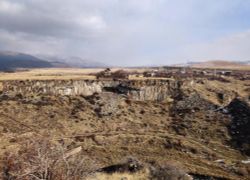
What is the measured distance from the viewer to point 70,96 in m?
69.3

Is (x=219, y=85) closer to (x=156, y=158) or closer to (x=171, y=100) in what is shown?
(x=171, y=100)

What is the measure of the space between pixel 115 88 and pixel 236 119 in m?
24.8

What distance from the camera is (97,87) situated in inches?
2933

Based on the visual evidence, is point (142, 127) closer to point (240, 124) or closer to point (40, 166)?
point (240, 124)

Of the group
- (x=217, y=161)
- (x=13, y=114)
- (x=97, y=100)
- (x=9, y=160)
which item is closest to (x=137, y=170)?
(x=9, y=160)

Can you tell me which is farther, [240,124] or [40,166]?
[240,124]

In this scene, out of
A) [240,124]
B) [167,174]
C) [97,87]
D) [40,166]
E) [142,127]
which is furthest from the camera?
[97,87]

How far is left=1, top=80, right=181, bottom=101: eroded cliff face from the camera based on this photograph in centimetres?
6844

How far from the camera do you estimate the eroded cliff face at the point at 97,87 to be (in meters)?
68.4

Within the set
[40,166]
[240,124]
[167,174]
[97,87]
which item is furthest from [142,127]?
[40,166]

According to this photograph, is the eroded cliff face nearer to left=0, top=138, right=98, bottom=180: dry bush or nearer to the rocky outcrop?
the rocky outcrop

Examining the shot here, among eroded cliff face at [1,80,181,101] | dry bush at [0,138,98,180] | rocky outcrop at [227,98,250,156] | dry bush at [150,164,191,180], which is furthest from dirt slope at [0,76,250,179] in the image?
dry bush at [0,138,98,180]

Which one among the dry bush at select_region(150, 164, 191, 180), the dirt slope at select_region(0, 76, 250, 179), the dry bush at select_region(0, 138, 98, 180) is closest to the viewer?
the dry bush at select_region(0, 138, 98, 180)

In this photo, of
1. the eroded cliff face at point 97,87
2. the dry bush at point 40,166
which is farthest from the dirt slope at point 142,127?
the dry bush at point 40,166
